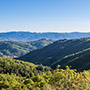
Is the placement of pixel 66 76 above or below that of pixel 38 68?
above

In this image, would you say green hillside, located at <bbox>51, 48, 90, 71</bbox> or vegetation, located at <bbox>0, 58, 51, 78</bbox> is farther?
vegetation, located at <bbox>0, 58, 51, 78</bbox>

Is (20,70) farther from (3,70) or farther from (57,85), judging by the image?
(57,85)

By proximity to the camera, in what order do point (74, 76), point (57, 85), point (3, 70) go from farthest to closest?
point (3, 70) → point (74, 76) → point (57, 85)

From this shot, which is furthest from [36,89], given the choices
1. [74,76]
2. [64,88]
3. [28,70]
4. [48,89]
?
[28,70]

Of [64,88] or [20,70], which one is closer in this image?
[64,88]

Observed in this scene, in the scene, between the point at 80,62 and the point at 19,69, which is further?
the point at 19,69

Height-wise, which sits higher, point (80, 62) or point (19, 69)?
point (80, 62)

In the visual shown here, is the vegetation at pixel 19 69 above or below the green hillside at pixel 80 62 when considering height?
below

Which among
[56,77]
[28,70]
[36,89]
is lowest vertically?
[28,70]

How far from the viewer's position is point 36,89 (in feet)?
66.5

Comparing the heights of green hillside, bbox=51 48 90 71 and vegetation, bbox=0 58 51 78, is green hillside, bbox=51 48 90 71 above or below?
above

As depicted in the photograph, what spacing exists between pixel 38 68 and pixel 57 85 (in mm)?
152681

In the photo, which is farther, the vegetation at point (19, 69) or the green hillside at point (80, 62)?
the vegetation at point (19, 69)

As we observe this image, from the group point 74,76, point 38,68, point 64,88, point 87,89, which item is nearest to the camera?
point 87,89
